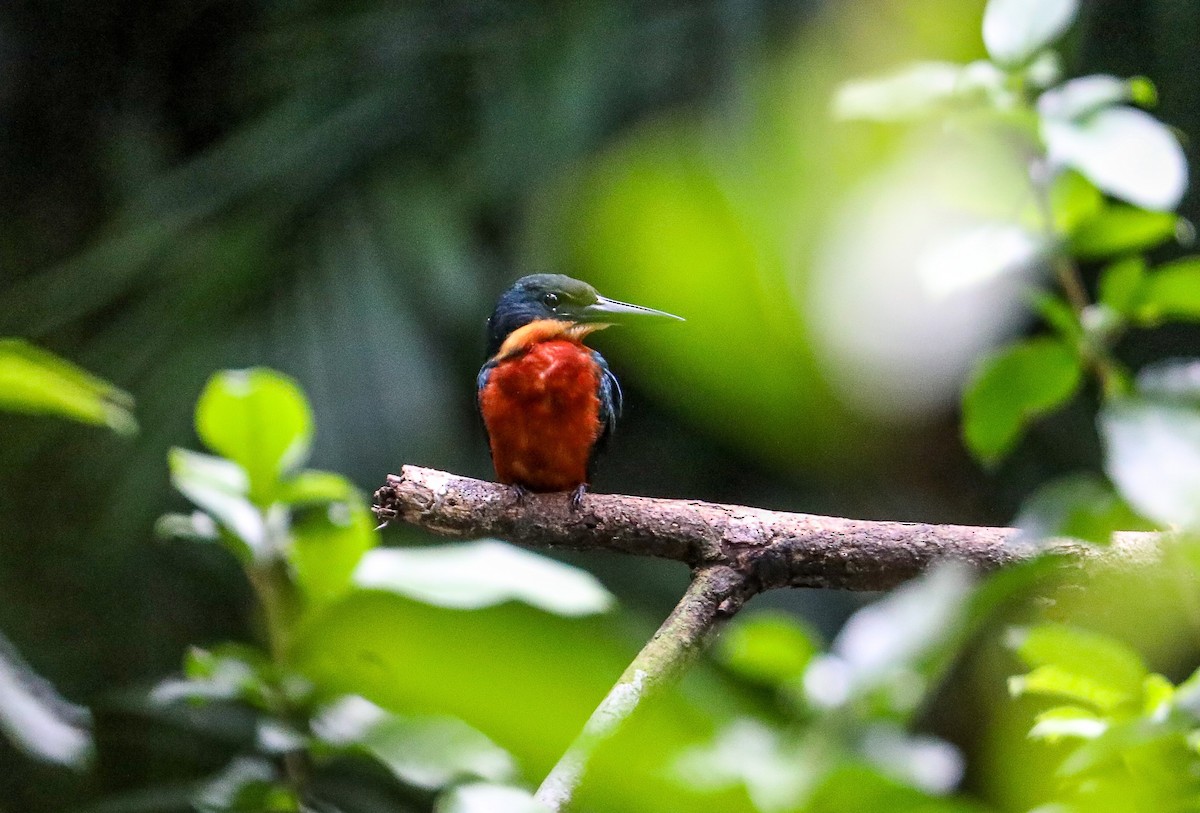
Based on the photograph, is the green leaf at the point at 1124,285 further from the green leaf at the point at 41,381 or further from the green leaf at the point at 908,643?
the green leaf at the point at 41,381

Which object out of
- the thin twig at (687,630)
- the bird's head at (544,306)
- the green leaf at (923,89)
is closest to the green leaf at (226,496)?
the thin twig at (687,630)

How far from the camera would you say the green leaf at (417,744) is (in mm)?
483

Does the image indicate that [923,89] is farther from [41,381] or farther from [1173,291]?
[41,381]

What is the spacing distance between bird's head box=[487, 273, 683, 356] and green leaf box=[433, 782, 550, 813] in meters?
0.81

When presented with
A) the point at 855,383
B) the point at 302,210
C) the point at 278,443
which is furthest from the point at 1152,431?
the point at 302,210

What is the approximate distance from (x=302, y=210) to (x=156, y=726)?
1.06 metres

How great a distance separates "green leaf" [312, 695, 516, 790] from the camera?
48 centimetres

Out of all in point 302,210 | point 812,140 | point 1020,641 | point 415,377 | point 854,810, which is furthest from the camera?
point 302,210

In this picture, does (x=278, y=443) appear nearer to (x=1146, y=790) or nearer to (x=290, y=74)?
(x=1146, y=790)

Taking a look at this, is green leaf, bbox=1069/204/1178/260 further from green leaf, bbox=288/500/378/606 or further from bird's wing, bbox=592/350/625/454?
bird's wing, bbox=592/350/625/454

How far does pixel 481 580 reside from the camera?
500mm

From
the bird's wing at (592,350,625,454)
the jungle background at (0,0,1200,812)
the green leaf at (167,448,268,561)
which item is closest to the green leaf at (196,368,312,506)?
the green leaf at (167,448,268,561)

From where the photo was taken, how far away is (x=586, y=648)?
0.26 meters

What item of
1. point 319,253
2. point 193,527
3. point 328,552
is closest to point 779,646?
point 328,552
